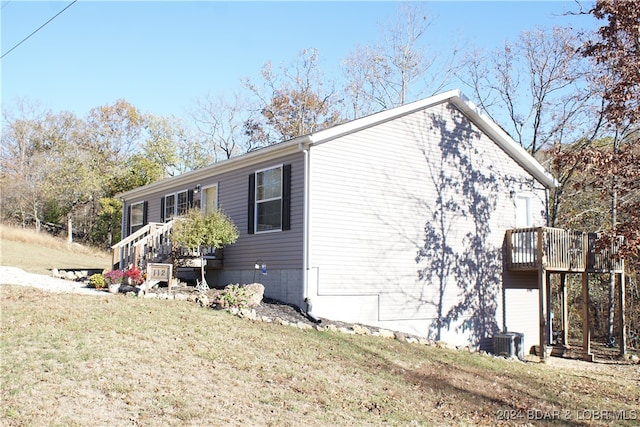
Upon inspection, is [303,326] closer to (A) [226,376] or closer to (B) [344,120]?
(A) [226,376]

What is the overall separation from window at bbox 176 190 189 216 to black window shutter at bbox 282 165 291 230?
546 centimetres

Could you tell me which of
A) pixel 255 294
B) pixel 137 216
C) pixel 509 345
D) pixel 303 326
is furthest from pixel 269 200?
pixel 137 216

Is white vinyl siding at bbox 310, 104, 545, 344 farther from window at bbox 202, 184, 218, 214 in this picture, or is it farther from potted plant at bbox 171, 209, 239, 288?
window at bbox 202, 184, 218, 214

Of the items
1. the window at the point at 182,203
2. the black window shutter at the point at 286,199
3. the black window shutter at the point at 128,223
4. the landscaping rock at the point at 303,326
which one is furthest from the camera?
the black window shutter at the point at 128,223

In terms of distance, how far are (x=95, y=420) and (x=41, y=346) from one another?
2.57 meters

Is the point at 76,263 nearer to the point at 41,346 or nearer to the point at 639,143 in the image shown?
the point at 41,346

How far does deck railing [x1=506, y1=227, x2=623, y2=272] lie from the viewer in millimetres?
15250

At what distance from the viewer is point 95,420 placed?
6.02 metres

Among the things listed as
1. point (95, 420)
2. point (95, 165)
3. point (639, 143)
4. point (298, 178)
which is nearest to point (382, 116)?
point (298, 178)

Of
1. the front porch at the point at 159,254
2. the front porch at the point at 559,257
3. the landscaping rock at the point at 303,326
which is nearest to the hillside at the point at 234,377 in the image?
the landscaping rock at the point at 303,326

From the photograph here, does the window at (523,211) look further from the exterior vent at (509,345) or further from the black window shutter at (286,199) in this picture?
the black window shutter at (286,199)

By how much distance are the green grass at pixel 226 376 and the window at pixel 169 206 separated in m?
6.87

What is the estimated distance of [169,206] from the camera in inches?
756

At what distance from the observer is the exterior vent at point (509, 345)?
1516 cm
